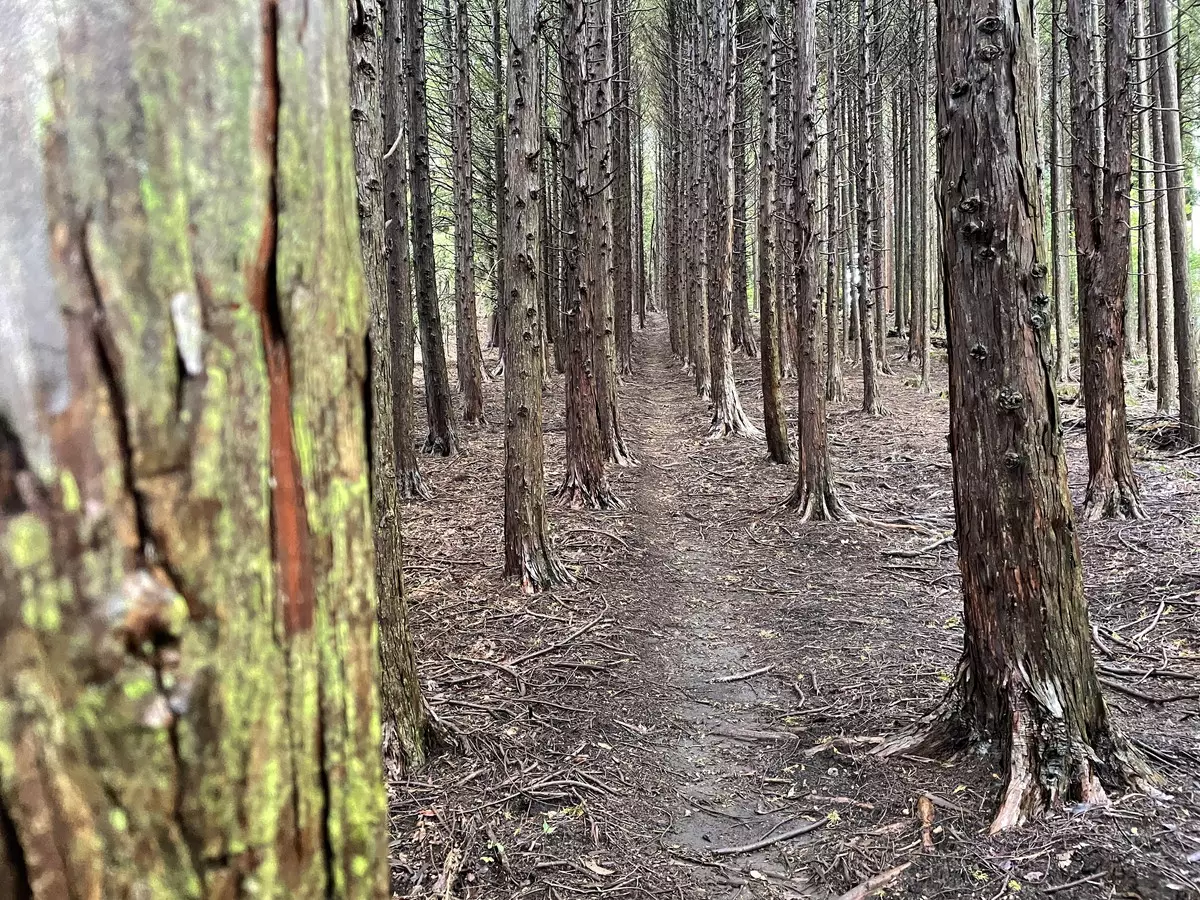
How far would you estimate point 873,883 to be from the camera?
280 cm

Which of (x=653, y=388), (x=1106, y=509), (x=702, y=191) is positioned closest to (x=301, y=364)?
(x=1106, y=509)

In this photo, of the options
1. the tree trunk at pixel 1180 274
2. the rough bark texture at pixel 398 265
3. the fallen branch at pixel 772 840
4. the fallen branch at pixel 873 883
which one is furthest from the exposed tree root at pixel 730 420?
the fallen branch at pixel 873 883

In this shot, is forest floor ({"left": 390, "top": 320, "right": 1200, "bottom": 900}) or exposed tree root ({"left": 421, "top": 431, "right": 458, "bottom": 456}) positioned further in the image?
exposed tree root ({"left": 421, "top": 431, "right": 458, "bottom": 456})

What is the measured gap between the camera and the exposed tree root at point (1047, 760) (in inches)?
118

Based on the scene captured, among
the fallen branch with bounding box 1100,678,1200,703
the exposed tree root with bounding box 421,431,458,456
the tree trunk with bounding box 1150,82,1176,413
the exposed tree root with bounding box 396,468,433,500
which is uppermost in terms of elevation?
the tree trunk with bounding box 1150,82,1176,413

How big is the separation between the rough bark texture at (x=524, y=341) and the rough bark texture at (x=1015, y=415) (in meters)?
3.40

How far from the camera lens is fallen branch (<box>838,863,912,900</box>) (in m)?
2.76

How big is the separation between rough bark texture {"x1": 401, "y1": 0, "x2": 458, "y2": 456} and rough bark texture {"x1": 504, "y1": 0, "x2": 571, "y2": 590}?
4280 millimetres

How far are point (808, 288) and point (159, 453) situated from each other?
8.35 m

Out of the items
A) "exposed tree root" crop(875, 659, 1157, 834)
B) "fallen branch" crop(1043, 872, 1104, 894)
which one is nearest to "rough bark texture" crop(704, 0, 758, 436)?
"exposed tree root" crop(875, 659, 1157, 834)

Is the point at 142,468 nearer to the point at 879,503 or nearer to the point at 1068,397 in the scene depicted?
the point at 879,503

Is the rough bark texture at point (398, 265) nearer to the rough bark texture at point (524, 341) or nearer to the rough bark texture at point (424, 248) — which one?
the rough bark texture at point (424, 248)

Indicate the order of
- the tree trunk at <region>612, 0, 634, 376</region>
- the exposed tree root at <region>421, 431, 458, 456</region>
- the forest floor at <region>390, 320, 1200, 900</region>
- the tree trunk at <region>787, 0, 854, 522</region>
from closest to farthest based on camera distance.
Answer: the forest floor at <region>390, 320, 1200, 900</region>, the tree trunk at <region>787, 0, 854, 522</region>, the exposed tree root at <region>421, 431, 458, 456</region>, the tree trunk at <region>612, 0, 634, 376</region>

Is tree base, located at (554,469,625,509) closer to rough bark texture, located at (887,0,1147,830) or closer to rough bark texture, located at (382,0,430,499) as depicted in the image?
rough bark texture, located at (382,0,430,499)
